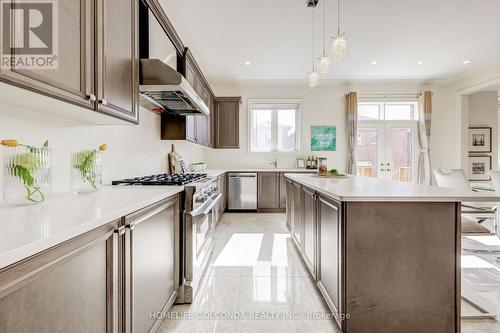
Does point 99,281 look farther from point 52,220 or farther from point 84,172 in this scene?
point 84,172

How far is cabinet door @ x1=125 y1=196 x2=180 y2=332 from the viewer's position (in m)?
1.24

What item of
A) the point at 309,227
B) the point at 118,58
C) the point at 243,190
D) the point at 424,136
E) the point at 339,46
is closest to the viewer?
the point at 118,58

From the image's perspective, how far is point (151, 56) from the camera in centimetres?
217

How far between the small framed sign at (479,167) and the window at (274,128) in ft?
13.3

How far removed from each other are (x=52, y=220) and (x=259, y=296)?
169cm

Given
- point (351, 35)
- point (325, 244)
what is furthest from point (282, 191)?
point (325, 244)

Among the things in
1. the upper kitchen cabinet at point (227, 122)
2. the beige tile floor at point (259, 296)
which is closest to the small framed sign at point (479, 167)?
the beige tile floor at point (259, 296)

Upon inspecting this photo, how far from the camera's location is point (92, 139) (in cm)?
188

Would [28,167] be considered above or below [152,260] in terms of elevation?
above

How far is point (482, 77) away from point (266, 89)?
4471mm

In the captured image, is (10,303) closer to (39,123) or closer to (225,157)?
(39,123)

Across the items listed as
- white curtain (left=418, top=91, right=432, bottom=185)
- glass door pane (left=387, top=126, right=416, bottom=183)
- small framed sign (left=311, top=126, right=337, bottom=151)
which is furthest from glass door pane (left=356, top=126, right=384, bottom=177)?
white curtain (left=418, top=91, right=432, bottom=185)

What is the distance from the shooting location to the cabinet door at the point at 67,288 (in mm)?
626

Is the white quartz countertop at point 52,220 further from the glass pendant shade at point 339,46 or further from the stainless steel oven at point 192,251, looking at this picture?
the glass pendant shade at point 339,46
